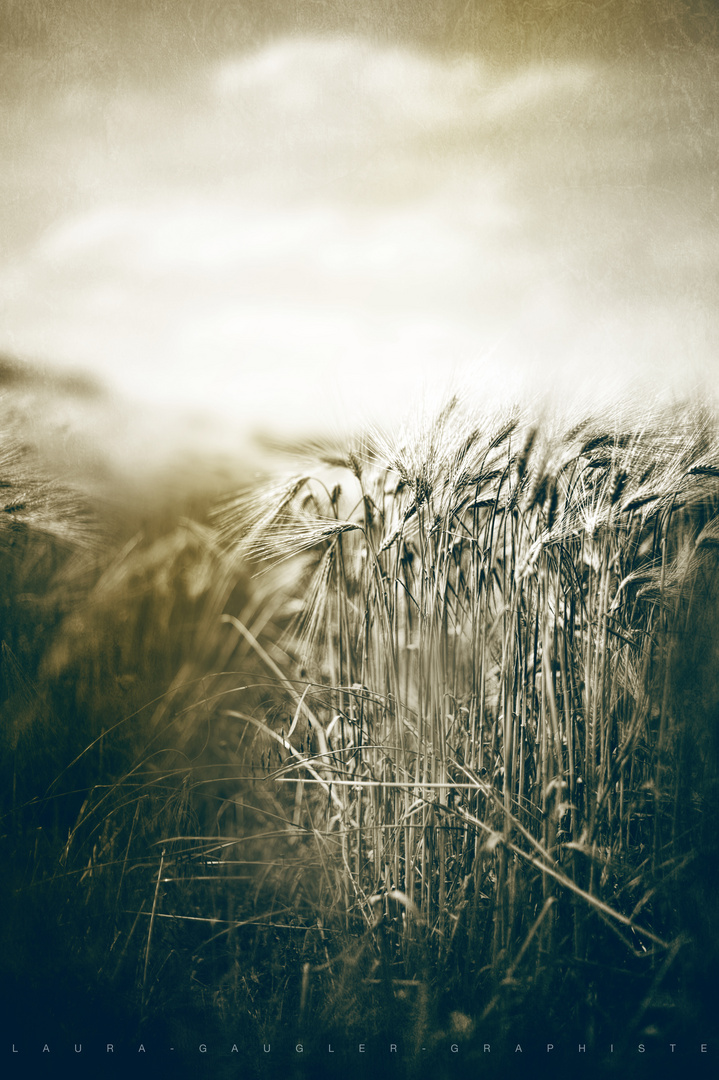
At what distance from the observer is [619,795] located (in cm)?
139

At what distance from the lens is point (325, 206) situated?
143cm

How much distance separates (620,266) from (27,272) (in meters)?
1.19

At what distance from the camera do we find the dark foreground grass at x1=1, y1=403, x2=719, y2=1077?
53.1 inches

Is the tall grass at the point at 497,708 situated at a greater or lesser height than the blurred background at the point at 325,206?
lesser

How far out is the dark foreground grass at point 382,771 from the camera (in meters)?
1.35

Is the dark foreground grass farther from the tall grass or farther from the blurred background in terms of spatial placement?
the blurred background

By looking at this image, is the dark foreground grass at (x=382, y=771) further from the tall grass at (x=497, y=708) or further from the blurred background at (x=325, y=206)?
the blurred background at (x=325, y=206)

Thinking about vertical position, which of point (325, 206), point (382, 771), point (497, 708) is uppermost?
point (325, 206)

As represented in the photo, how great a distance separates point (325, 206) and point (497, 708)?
3.42 ft

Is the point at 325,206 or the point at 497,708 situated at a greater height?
the point at 325,206

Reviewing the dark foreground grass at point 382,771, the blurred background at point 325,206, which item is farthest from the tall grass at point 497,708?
the blurred background at point 325,206

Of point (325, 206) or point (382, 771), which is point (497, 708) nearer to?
point (382, 771)

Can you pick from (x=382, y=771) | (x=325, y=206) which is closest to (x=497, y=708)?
(x=382, y=771)

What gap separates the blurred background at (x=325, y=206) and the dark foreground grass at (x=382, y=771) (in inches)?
7.8
